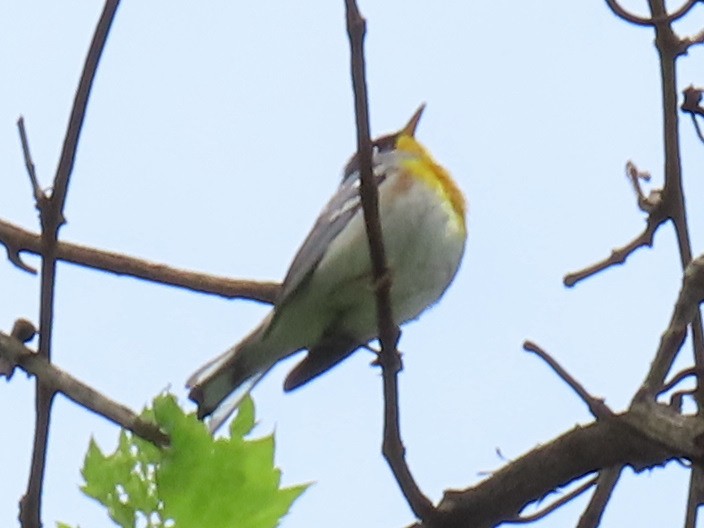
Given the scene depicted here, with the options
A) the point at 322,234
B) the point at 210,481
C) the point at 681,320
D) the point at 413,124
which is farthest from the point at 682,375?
the point at 413,124

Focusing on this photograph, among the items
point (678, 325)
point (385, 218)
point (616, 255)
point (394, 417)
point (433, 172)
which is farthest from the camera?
point (433, 172)

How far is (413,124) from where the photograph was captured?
15.6ft

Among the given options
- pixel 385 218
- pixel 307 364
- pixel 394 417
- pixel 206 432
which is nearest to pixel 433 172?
pixel 385 218

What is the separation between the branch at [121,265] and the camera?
200cm

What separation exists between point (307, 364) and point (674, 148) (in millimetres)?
2017

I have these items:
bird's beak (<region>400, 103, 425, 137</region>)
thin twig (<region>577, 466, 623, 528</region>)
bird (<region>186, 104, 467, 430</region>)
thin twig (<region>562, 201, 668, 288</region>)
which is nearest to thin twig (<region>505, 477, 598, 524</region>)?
thin twig (<region>577, 466, 623, 528</region>)

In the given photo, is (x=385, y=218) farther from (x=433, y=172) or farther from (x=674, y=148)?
(x=674, y=148)

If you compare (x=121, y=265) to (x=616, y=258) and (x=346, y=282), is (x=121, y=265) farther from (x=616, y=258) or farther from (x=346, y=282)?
(x=346, y=282)

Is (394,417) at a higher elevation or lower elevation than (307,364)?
lower

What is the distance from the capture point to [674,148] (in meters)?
2.02

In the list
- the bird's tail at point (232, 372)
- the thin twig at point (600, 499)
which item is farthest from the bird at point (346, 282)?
the thin twig at point (600, 499)

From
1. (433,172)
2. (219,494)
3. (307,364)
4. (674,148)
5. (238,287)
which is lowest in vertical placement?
(219,494)

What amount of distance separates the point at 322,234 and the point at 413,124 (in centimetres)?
112

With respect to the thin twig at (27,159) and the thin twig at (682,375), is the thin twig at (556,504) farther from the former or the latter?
the thin twig at (27,159)
